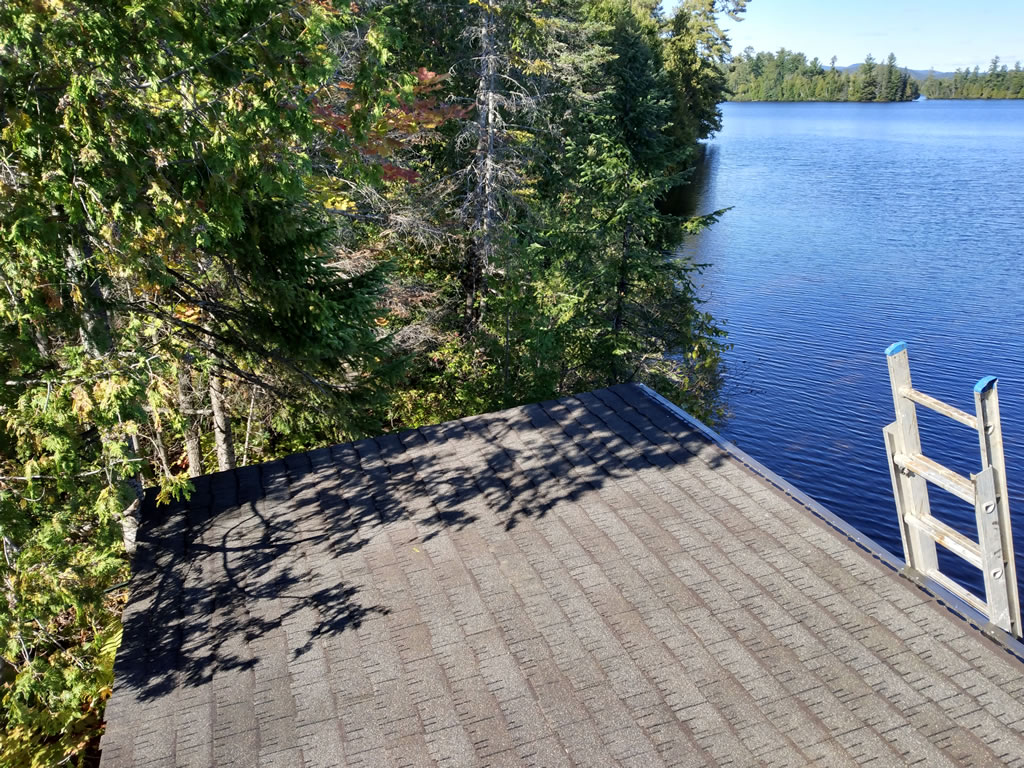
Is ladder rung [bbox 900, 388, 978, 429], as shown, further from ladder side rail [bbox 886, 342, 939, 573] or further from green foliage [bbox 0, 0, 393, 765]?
green foliage [bbox 0, 0, 393, 765]

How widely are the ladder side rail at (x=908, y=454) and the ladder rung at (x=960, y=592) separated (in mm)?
65

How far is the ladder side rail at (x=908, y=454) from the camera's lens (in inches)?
224

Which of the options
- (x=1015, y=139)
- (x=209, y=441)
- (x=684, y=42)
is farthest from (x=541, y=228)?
(x=1015, y=139)

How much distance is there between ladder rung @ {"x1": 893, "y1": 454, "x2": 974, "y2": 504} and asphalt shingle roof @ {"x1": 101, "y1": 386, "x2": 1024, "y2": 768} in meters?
1.18

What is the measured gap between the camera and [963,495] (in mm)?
5500

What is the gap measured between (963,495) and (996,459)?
0.53 meters

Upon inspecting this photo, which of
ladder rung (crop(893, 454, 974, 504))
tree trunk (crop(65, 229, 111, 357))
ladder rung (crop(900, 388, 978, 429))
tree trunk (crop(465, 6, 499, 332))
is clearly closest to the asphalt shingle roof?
ladder rung (crop(893, 454, 974, 504))

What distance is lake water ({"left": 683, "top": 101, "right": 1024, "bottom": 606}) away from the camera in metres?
21.8

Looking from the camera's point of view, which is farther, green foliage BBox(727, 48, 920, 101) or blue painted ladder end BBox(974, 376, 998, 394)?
green foliage BBox(727, 48, 920, 101)

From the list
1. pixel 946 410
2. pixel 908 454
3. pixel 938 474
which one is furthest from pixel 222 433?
pixel 946 410

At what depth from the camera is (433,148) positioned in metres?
23.0

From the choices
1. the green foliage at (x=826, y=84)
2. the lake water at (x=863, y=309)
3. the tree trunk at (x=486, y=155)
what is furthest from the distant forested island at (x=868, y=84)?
the tree trunk at (x=486, y=155)

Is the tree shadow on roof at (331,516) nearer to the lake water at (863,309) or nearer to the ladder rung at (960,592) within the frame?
the ladder rung at (960,592)

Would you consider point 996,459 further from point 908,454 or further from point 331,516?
point 331,516
